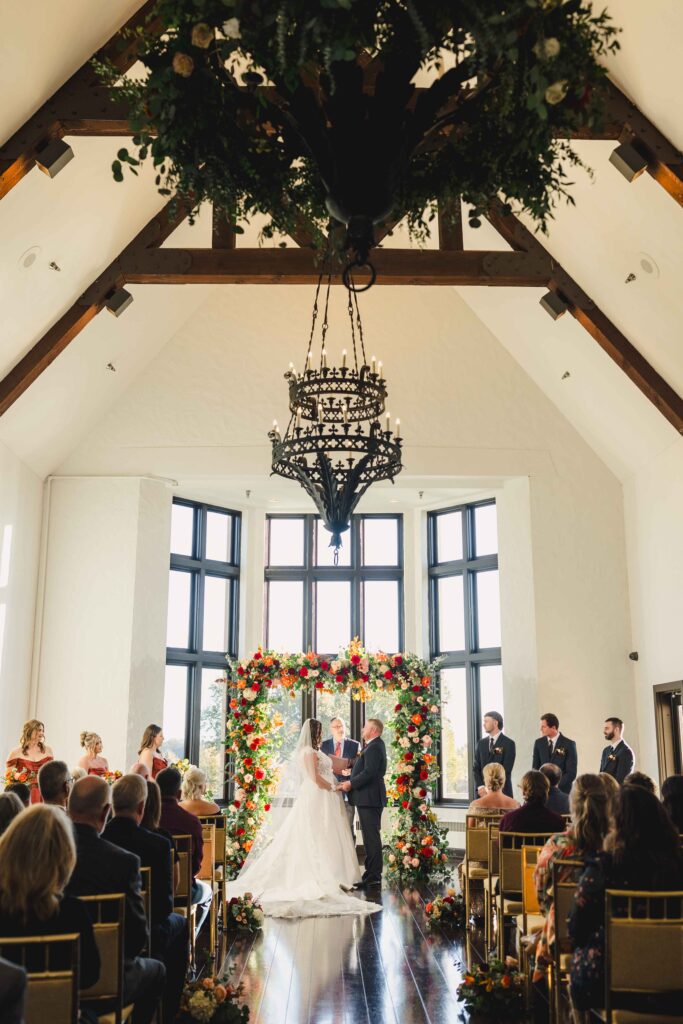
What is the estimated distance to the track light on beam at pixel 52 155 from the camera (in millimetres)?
6781

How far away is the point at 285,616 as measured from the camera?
13.2 m

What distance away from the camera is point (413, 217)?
3.02m

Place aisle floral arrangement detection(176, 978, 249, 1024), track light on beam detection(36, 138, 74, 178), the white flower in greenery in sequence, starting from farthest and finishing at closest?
track light on beam detection(36, 138, 74, 178) < aisle floral arrangement detection(176, 978, 249, 1024) < the white flower in greenery

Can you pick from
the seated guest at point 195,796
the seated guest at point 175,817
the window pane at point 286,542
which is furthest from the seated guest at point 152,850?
the window pane at point 286,542

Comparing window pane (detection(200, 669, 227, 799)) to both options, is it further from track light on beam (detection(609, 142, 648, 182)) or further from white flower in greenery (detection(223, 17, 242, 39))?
white flower in greenery (detection(223, 17, 242, 39))

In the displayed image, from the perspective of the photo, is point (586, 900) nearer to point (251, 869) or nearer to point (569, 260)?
point (251, 869)

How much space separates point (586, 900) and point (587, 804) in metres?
0.64

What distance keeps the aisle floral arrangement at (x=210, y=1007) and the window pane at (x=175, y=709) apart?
287 inches

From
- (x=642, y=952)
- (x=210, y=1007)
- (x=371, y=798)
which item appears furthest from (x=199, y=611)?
(x=642, y=952)

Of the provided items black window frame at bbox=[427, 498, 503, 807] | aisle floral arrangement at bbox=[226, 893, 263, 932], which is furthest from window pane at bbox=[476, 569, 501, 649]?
aisle floral arrangement at bbox=[226, 893, 263, 932]

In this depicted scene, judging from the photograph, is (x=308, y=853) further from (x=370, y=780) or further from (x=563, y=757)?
(x=563, y=757)

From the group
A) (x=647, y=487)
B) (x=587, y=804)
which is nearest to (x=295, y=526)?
(x=647, y=487)

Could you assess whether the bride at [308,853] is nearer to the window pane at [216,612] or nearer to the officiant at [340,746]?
the officiant at [340,746]

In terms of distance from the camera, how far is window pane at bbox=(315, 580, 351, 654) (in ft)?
43.2
